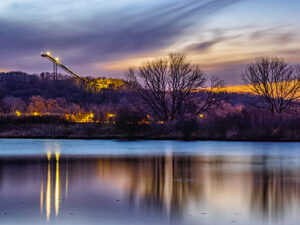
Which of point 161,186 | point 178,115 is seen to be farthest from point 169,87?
point 161,186

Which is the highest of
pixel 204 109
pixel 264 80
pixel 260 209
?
pixel 264 80

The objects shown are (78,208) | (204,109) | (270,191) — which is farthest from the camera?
(204,109)

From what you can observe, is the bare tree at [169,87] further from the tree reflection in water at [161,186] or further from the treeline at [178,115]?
the tree reflection in water at [161,186]

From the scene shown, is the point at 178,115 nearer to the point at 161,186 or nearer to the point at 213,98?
the point at 213,98

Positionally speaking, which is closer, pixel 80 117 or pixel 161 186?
pixel 161 186

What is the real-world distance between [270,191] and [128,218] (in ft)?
16.8

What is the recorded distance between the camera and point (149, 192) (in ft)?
40.2

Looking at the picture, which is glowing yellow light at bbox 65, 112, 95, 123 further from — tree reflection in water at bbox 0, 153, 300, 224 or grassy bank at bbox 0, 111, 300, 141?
tree reflection in water at bbox 0, 153, 300, 224

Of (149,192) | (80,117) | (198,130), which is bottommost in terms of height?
(149,192)

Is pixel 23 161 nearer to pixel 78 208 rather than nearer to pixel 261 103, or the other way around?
pixel 78 208

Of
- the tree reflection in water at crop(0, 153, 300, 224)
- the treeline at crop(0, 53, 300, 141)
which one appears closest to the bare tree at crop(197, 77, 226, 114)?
the treeline at crop(0, 53, 300, 141)

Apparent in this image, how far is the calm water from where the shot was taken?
29.6 ft

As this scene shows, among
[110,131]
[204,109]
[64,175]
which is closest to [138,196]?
[64,175]

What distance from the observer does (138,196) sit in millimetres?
11547
